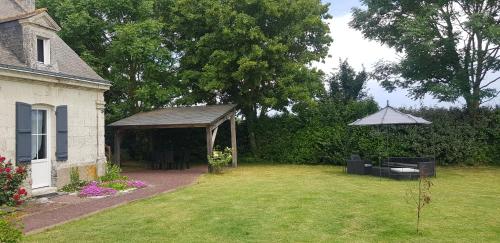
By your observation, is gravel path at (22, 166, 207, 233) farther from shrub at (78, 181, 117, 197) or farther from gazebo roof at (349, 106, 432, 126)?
gazebo roof at (349, 106, 432, 126)

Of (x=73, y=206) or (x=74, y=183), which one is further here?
(x=74, y=183)

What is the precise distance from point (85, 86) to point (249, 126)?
1017 cm

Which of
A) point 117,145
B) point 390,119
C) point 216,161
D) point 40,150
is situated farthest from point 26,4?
point 390,119

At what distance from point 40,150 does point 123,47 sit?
880 centimetres

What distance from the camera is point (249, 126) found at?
2095 centimetres

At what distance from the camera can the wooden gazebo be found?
1616 centimetres

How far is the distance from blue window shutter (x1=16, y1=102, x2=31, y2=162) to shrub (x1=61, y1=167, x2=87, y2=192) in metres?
1.65

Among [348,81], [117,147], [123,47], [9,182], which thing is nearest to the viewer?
[9,182]

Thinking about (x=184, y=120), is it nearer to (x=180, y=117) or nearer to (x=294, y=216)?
(x=180, y=117)

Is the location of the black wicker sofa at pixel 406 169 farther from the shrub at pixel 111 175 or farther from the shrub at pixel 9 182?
the shrub at pixel 9 182

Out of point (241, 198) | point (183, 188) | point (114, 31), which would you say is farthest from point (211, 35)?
point (241, 198)

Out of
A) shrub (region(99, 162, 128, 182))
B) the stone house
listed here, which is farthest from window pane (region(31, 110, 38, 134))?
shrub (region(99, 162, 128, 182))

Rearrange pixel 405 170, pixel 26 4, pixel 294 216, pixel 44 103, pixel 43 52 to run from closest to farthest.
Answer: pixel 294 216 < pixel 44 103 < pixel 43 52 < pixel 26 4 < pixel 405 170

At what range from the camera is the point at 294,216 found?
7.76 m
